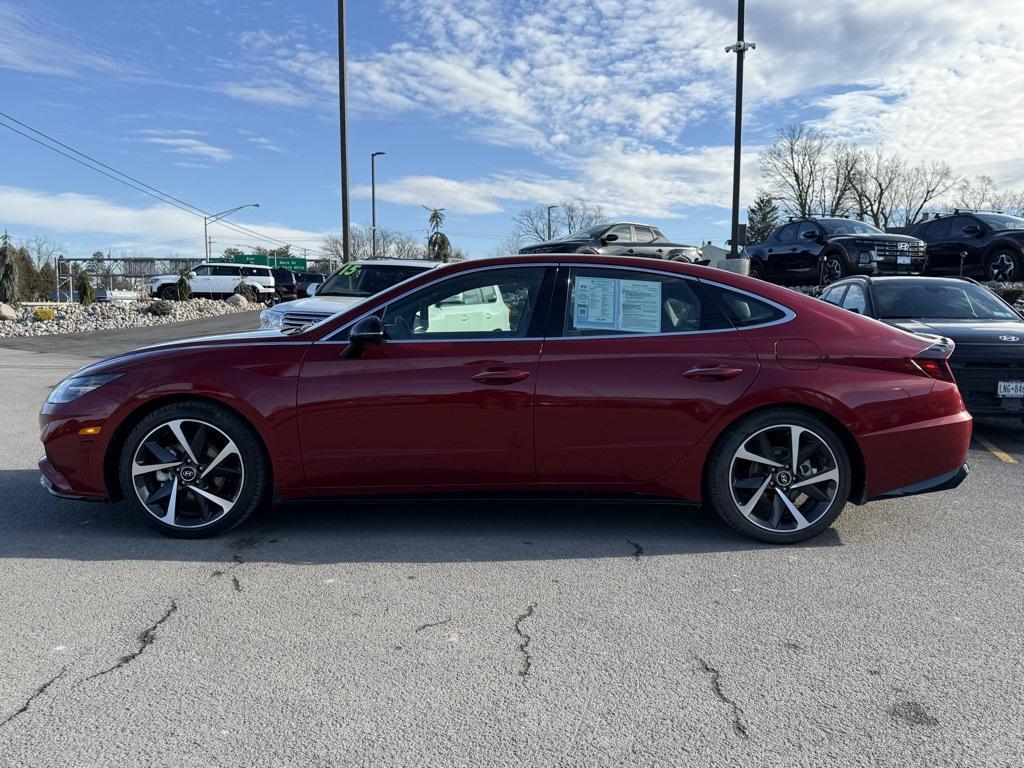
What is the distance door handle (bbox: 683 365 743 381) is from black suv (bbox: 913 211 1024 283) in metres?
14.9

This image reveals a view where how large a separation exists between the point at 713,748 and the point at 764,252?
59.4 ft

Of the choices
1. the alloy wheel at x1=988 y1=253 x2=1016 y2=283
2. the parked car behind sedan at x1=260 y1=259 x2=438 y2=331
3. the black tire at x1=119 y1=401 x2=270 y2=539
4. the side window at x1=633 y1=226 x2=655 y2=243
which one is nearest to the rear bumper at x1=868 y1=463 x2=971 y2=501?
the black tire at x1=119 y1=401 x2=270 y2=539

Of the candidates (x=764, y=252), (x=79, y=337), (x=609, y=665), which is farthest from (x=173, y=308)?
(x=609, y=665)

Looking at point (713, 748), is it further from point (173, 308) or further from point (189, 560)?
point (173, 308)

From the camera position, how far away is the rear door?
425cm

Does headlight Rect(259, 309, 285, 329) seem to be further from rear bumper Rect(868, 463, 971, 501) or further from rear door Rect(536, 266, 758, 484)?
rear bumper Rect(868, 463, 971, 501)

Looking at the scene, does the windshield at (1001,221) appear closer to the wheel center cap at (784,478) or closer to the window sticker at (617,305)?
the wheel center cap at (784,478)

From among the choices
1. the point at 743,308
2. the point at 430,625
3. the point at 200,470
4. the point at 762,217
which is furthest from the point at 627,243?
the point at 762,217

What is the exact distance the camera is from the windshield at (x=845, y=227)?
17.3 meters

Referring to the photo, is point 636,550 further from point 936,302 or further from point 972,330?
point 936,302

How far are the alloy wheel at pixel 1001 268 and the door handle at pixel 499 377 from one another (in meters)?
15.7

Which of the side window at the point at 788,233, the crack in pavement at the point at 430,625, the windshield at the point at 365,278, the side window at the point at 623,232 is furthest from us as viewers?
the side window at the point at 788,233

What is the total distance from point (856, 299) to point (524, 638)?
6.71m

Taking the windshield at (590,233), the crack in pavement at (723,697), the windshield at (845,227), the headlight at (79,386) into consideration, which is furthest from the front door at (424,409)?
the windshield at (845,227)
